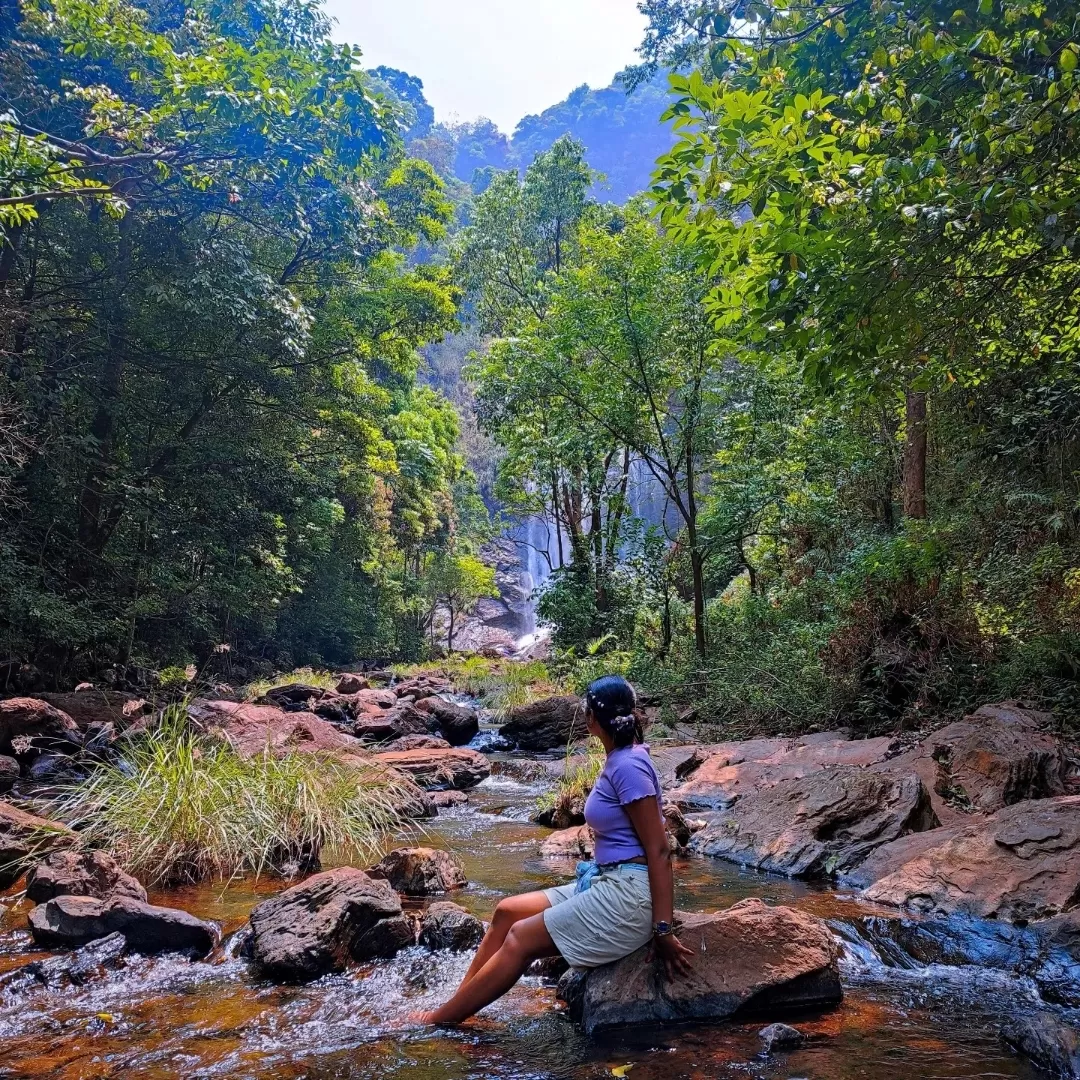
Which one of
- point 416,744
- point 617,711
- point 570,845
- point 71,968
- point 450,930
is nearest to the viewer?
point 617,711

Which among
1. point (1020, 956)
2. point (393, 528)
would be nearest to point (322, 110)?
point (1020, 956)

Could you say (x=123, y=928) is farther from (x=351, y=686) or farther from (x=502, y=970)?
(x=351, y=686)

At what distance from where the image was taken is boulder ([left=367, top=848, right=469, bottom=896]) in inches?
209

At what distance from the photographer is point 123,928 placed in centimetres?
412

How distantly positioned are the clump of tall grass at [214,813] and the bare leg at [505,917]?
9.28ft

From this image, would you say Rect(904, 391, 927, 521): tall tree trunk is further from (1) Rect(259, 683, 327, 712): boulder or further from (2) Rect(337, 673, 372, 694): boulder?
(2) Rect(337, 673, 372, 694): boulder

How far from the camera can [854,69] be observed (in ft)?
15.1

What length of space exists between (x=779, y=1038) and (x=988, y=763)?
12.9 ft

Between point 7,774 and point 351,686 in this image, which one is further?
point 351,686

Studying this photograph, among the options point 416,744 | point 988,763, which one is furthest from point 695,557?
point 988,763

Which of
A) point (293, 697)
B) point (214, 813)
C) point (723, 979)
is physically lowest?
point (723, 979)

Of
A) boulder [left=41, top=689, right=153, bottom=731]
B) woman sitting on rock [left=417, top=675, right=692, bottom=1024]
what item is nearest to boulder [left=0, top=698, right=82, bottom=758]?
boulder [left=41, top=689, right=153, bottom=731]

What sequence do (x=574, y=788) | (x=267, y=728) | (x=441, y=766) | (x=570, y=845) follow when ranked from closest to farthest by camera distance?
(x=570, y=845)
(x=574, y=788)
(x=267, y=728)
(x=441, y=766)

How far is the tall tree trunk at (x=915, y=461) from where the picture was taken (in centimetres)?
1091
